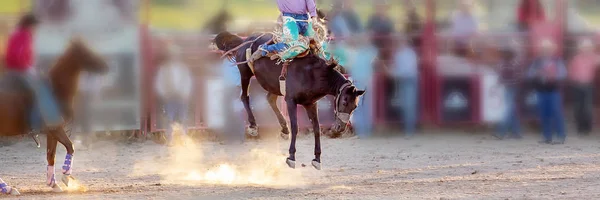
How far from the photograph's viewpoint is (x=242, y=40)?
12727mm

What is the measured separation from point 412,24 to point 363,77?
1.38 meters

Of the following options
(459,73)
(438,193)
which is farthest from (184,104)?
(438,193)

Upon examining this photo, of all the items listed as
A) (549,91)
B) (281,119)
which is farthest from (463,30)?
(281,119)

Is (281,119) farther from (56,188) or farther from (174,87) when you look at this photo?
(174,87)

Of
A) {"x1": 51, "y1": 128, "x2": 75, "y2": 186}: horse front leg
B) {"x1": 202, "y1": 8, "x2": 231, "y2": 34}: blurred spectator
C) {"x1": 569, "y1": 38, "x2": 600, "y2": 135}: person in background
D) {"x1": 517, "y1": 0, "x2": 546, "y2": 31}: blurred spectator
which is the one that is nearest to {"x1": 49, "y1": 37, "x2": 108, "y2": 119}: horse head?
{"x1": 51, "y1": 128, "x2": 75, "y2": 186}: horse front leg

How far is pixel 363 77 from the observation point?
15.1m

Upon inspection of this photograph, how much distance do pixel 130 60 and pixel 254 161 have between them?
2403 millimetres

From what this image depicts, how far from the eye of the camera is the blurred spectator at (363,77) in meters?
15.0

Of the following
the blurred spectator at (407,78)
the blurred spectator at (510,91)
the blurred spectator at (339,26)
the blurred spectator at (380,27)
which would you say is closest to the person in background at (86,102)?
the blurred spectator at (339,26)

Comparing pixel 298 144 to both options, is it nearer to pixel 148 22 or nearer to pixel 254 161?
pixel 254 161

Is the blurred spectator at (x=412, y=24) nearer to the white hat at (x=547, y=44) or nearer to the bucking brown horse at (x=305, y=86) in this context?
the white hat at (x=547, y=44)

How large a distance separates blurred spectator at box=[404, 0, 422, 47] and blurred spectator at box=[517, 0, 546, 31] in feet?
4.72

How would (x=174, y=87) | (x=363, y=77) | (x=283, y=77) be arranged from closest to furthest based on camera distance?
(x=283, y=77), (x=174, y=87), (x=363, y=77)

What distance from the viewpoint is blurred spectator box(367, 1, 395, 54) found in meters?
15.5
